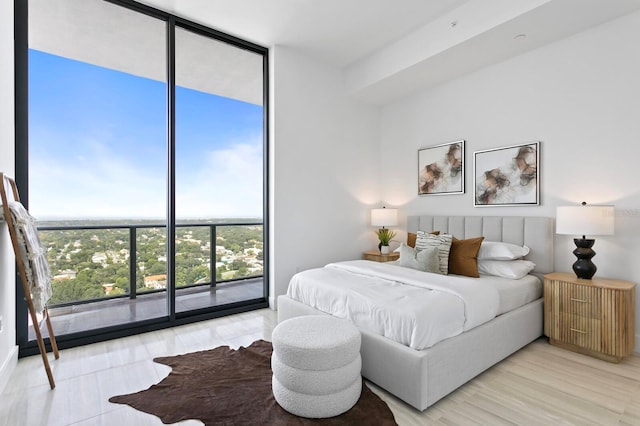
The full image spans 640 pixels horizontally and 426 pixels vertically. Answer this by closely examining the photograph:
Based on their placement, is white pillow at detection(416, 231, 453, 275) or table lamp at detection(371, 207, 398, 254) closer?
white pillow at detection(416, 231, 453, 275)

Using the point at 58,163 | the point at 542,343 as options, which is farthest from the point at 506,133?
the point at 58,163

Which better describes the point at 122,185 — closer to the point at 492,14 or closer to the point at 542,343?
the point at 492,14

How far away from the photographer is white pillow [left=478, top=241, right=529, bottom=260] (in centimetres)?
309

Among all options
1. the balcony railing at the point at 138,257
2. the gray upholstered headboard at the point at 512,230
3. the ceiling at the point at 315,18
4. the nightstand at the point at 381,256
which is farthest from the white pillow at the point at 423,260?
the ceiling at the point at 315,18

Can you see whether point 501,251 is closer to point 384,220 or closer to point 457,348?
point 457,348

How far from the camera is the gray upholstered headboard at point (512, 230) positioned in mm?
3143

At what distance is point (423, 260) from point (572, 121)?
1.92 m

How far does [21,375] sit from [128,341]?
0.74 meters

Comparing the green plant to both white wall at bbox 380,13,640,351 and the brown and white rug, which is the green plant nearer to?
white wall at bbox 380,13,640,351

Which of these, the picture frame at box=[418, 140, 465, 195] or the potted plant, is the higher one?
the picture frame at box=[418, 140, 465, 195]

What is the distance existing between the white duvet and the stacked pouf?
12.5 inches

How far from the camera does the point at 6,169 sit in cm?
236

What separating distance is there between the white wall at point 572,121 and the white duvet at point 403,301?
1.31m

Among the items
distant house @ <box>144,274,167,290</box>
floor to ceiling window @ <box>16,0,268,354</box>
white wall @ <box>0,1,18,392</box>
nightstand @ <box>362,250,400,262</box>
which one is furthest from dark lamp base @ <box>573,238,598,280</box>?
white wall @ <box>0,1,18,392</box>
